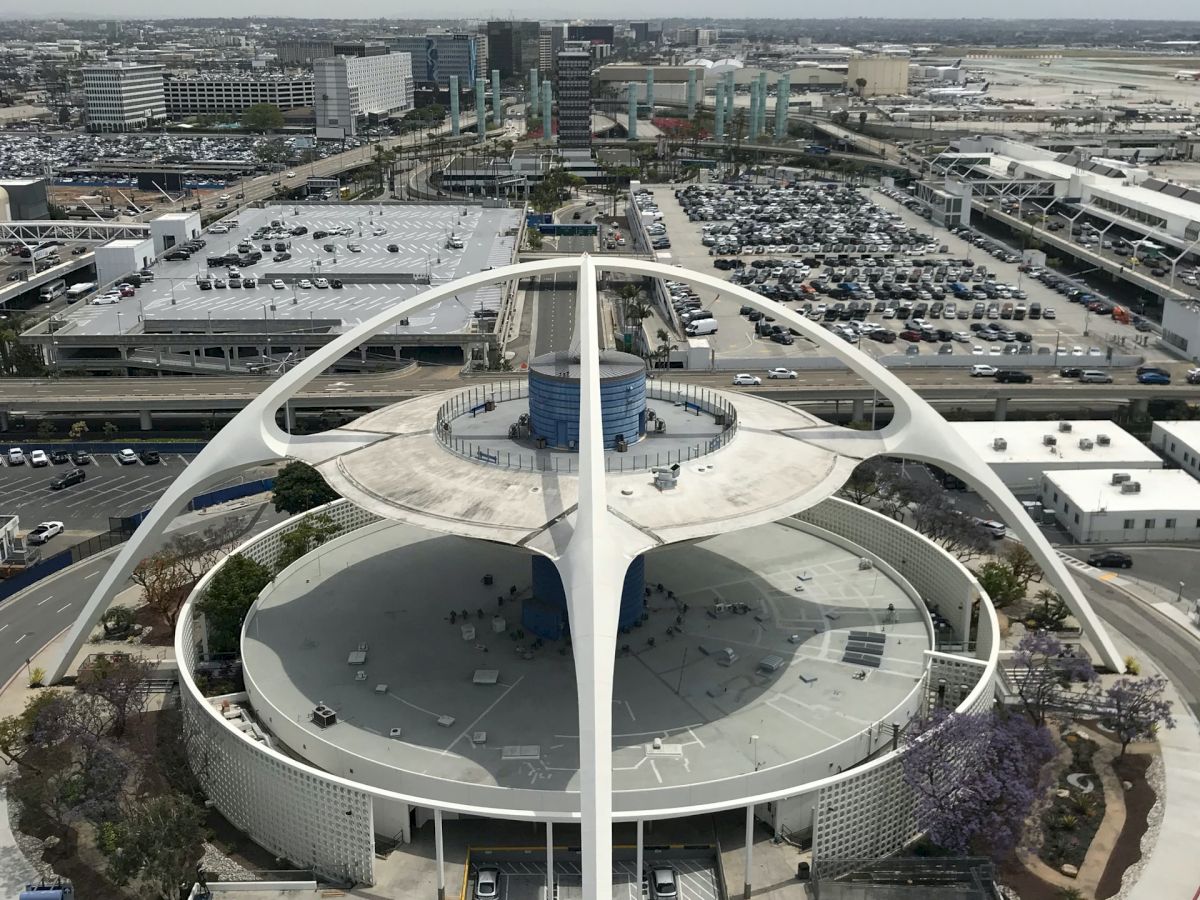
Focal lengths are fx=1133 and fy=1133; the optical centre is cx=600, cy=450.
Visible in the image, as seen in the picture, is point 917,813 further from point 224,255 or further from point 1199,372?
point 224,255

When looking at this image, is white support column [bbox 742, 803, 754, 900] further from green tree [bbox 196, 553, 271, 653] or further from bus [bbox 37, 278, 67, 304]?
bus [bbox 37, 278, 67, 304]

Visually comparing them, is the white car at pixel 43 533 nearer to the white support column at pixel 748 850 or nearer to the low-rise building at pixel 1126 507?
the white support column at pixel 748 850

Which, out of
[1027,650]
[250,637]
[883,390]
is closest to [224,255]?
[250,637]

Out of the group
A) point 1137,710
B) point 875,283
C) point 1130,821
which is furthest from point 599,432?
point 875,283

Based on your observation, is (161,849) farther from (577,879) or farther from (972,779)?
(972,779)

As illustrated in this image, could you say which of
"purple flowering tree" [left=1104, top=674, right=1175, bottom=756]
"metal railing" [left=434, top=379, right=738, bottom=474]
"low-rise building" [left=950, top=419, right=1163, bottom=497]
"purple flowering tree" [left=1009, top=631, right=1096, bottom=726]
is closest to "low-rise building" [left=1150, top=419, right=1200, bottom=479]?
"low-rise building" [left=950, top=419, right=1163, bottom=497]
